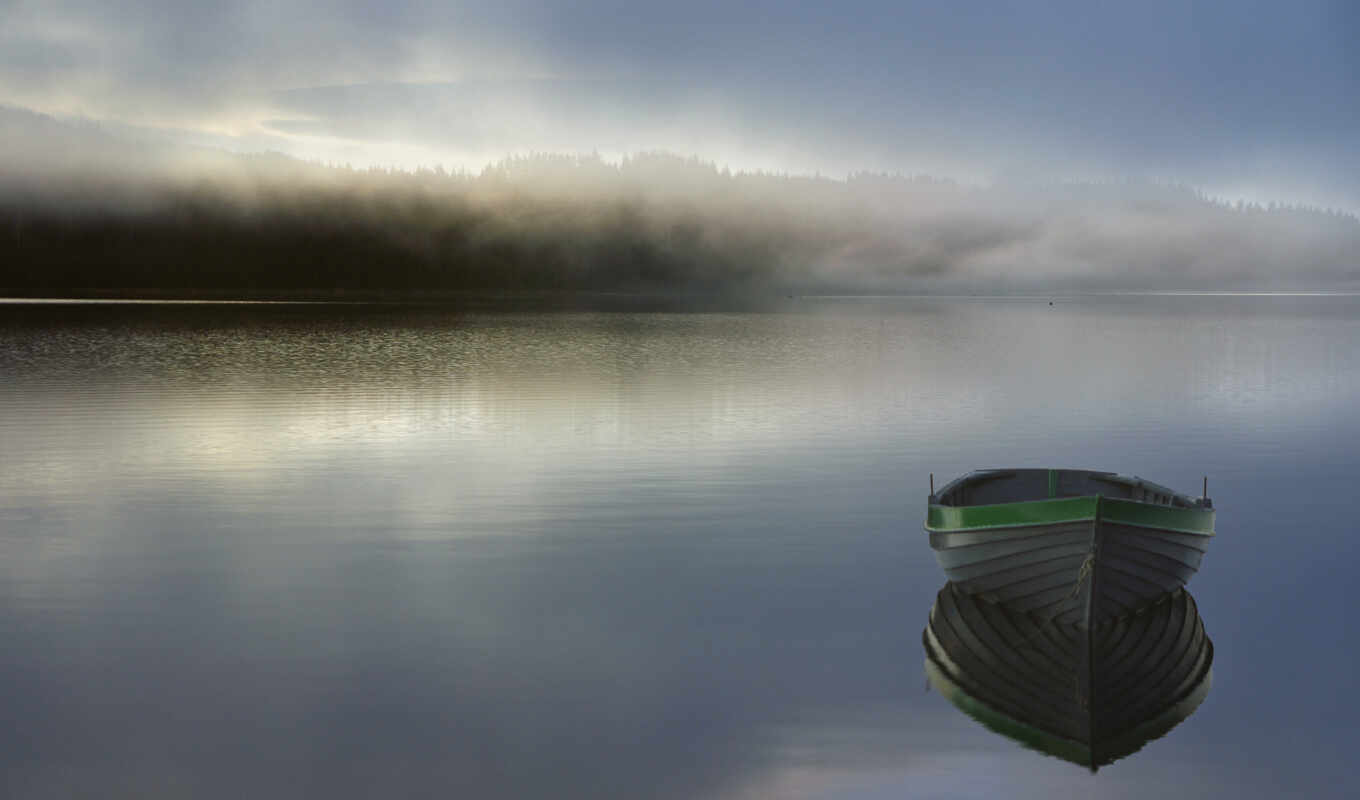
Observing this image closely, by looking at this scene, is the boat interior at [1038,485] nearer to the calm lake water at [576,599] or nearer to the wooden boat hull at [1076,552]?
the calm lake water at [576,599]

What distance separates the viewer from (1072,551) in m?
19.2

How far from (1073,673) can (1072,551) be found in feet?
7.30

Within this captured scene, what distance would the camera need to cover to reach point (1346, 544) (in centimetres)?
2816

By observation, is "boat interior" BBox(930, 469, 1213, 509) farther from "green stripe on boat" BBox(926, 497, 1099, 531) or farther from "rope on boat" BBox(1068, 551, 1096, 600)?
"rope on boat" BBox(1068, 551, 1096, 600)

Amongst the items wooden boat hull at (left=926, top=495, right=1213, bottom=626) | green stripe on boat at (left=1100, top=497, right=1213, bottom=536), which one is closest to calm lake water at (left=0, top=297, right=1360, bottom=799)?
wooden boat hull at (left=926, top=495, right=1213, bottom=626)

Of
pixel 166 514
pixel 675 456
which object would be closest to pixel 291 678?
pixel 166 514

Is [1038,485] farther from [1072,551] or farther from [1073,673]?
[1073,673]

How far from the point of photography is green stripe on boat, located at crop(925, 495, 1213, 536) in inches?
750

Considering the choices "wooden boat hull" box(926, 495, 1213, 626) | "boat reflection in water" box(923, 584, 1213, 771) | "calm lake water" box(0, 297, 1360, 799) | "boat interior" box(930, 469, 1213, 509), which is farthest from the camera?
"boat interior" box(930, 469, 1213, 509)

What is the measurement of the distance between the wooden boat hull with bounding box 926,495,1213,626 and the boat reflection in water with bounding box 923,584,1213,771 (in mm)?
423

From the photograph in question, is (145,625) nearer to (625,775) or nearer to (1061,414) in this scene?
(625,775)

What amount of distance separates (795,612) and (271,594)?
957 cm

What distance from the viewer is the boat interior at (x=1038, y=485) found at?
25250mm

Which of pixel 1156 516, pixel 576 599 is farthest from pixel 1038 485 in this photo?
pixel 576 599
